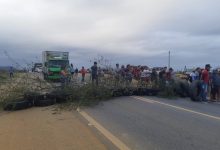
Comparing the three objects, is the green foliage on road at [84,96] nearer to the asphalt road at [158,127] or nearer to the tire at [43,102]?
the tire at [43,102]

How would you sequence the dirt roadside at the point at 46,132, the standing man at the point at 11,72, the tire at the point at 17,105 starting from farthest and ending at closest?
the standing man at the point at 11,72 < the tire at the point at 17,105 < the dirt roadside at the point at 46,132

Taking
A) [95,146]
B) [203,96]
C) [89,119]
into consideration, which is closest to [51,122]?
[89,119]

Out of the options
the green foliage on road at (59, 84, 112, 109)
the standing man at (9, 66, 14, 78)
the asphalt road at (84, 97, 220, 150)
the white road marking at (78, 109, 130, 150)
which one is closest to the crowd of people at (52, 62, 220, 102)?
the green foliage on road at (59, 84, 112, 109)

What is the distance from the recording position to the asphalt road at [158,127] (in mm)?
9273

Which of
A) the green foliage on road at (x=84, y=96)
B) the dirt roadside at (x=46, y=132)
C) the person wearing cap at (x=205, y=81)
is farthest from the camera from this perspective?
the person wearing cap at (x=205, y=81)

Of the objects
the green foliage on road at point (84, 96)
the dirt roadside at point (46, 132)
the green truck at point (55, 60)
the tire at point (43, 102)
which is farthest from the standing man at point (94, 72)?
the green truck at point (55, 60)

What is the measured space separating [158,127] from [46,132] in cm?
314

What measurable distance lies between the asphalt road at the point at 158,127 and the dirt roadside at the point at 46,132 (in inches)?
29.7

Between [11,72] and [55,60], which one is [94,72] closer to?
[11,72]

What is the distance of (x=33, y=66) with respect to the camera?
22812 mm

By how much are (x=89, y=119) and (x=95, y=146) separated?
15.4ft

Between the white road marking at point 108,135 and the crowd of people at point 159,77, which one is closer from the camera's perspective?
the white road marking at point 108,135

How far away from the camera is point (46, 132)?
39.4 feet

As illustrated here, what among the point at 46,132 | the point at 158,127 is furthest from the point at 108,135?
the point at 46,132
